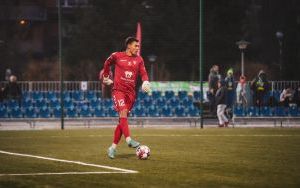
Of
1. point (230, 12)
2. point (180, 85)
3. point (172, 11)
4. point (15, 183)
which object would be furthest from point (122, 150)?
point (230, 12)

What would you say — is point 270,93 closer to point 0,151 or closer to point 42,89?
point 42,89

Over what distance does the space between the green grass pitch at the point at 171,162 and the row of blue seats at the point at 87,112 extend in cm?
1055

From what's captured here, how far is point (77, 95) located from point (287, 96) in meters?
8.82

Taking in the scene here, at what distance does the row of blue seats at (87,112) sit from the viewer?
107 ft

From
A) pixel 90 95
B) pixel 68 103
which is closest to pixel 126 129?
pixel 68 103

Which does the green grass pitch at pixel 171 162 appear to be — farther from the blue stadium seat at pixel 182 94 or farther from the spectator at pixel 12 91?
the blue stadium seat at pixel 182 94

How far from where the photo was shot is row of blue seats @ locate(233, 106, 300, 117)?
32094 mm

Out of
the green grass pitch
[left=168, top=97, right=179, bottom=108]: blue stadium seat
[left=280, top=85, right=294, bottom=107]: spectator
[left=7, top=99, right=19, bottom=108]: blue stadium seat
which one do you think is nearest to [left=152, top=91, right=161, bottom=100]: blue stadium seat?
[left=168, top=97, right=179, bottom=108]: blue stadium seat

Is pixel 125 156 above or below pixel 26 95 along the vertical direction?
below

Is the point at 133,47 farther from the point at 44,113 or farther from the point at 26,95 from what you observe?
the point at 26,95

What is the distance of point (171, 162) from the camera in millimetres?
13922

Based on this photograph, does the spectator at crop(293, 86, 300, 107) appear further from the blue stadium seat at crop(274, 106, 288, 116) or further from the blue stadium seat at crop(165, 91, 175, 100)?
the blue stadium seat at crop(165, 91, 175, 100)

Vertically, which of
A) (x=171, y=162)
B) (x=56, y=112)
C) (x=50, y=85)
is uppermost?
(x=50, y=85)

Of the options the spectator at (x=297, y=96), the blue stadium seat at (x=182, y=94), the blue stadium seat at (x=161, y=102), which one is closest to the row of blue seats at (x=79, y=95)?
the blue stadium seat at (x=182, y=94)
